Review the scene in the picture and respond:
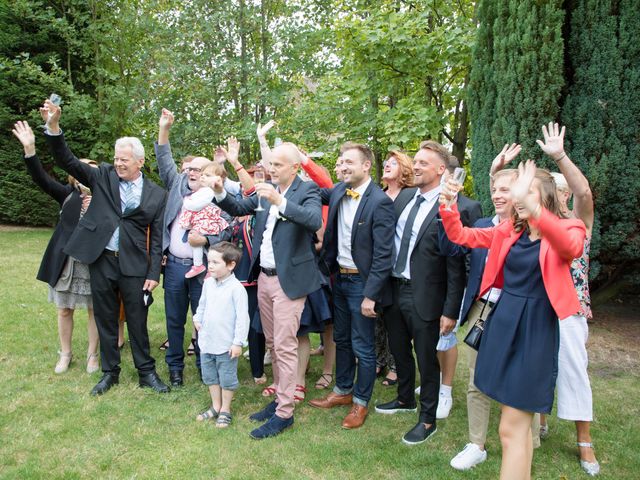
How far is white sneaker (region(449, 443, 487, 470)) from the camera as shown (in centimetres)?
342

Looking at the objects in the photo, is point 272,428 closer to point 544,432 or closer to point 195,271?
point 195,271

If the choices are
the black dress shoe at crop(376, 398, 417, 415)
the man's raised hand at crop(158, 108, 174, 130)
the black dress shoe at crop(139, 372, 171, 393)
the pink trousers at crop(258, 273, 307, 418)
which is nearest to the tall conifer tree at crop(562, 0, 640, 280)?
the black dress shoe at crop(376, 398, 417, 415)

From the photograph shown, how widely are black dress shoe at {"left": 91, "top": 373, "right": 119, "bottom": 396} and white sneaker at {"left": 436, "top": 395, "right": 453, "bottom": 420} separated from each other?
3.01 m

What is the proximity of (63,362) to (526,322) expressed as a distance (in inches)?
181

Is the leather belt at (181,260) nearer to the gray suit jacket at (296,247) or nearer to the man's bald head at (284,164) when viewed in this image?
the gray suit jacket at (296,247)

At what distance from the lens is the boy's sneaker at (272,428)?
12.5ft

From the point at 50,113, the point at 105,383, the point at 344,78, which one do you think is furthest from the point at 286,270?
the point at 344,78

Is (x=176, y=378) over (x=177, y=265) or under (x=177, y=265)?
under

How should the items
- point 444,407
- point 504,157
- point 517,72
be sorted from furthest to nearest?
point 517,72 < point 444,407 < point 504,157

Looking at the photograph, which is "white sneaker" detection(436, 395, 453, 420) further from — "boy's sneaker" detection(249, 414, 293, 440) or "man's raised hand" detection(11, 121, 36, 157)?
"man's raised hand" detection(11, 121, 36, 157)

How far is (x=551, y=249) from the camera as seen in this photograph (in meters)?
2.62

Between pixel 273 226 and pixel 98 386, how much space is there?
2.28 meters

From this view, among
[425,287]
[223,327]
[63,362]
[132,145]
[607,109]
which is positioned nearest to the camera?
[425,287]

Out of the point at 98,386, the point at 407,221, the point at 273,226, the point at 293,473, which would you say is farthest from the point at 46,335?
the point at 407,221
